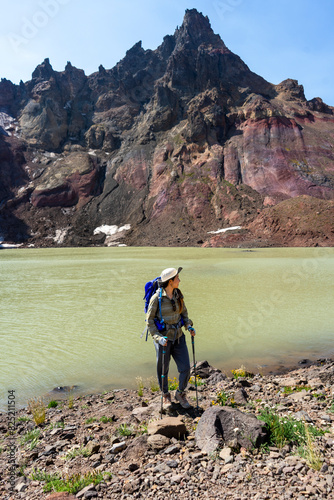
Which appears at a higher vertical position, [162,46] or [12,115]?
[162,46]

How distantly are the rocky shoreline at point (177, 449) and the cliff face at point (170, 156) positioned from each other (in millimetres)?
51588

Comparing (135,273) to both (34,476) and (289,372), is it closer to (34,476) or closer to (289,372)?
(289,372)

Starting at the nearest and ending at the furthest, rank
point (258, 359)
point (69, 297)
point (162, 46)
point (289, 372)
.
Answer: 1. point (289, 372)
2. point (258, 359)
3. point (69, 297)
4. point (162, 46)

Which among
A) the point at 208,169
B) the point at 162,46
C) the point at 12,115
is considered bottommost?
the point at 208,169

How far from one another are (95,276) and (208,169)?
66.0 m

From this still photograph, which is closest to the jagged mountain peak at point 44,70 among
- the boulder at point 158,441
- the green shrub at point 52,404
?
the green shrub at point 52,404

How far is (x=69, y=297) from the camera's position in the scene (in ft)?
61.1

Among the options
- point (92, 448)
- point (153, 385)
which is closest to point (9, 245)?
point (153, 385)

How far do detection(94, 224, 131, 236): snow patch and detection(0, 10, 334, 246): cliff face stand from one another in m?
1.74

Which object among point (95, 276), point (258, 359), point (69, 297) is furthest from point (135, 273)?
point (258, 359)

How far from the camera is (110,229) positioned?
86125 mm

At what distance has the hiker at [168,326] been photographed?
19.0ft

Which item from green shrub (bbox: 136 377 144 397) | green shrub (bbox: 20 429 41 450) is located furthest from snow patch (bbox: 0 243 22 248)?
green shrub (bbox: 20 429 41 450)

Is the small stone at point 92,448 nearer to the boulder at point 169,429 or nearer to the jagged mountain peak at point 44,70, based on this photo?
the boulder at point 169,429
